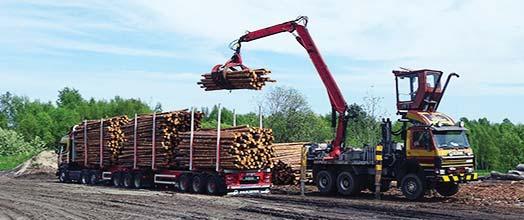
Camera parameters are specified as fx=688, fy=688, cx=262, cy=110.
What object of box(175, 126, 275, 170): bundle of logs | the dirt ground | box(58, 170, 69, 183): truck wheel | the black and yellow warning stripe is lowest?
the dirt ground

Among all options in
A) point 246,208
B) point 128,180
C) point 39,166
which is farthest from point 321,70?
point 39,166

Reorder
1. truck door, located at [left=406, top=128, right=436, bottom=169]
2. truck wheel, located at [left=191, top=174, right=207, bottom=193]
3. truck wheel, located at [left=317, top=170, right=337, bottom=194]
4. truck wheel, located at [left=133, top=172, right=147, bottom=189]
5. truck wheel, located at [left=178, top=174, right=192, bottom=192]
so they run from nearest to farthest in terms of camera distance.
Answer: truck door, located at [left=406, top=128, right=436, bottom=169], truck wheel, located at [left=317, top=170, right=337, bottom=194], truck wheel, located at [left=191, top=174, right=207, bottom=193], truck wheel, located at [left=178, top=174, right=192, bottom=192], truck wheel, located at [left=133, top=172, right=147, bottom=189]

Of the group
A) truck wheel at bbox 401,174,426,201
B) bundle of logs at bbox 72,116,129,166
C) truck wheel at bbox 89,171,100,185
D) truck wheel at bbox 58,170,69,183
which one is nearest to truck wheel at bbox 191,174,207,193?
bundle of logs at bbox 72,116,129,166

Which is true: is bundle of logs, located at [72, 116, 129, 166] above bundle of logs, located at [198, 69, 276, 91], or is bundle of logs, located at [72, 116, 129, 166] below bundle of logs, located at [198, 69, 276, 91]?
below

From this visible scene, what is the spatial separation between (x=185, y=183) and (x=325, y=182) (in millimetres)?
5539

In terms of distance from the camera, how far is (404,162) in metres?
21.8

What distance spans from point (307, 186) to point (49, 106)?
86223mm

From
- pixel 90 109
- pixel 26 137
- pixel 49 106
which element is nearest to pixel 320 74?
pixel 26 137

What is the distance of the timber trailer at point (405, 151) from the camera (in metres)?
21.1

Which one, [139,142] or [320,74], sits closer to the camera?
[320,74]

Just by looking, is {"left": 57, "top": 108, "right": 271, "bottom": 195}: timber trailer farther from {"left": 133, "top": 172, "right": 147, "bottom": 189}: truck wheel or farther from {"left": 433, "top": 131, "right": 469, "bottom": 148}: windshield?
{"left": 433, "top": 131, "right": 469, "bottom": 148}: windshield

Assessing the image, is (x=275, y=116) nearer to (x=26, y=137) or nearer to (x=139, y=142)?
(x=139, y=142)

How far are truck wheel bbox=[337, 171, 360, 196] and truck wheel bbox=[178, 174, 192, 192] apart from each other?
5.93 m

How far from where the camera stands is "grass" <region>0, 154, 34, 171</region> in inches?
2461
